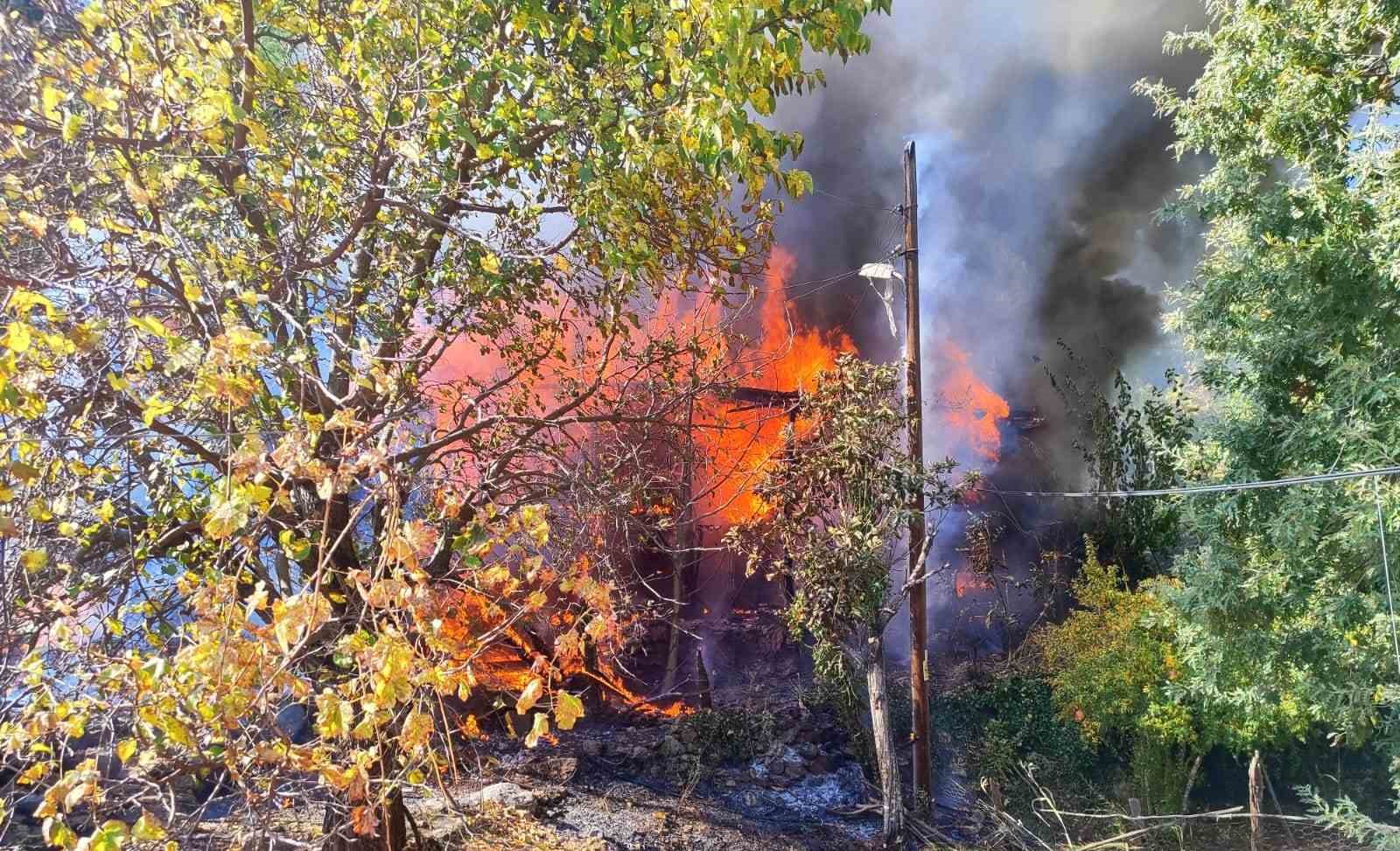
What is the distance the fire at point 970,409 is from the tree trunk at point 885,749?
1378cm

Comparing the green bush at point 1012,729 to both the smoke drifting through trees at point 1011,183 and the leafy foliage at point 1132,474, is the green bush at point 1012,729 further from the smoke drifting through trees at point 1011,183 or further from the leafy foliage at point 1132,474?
the smoke drifting through trees at point 1011,183

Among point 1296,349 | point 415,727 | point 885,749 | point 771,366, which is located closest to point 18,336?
point 415,727

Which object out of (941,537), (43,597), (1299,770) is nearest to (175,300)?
(43,597)

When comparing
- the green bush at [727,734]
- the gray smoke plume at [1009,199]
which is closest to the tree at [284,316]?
the green bush at [727,734]

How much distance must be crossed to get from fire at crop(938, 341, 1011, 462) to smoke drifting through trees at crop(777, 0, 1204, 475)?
0.40m

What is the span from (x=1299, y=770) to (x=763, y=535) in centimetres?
1040

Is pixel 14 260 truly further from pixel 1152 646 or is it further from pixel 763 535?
pixel 1152 646

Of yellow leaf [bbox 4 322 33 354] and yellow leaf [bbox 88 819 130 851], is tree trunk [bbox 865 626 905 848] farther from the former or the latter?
yellow leaf [bbox 4 322 33 354]

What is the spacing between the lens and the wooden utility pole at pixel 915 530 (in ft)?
31.4

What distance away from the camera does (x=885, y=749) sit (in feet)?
31.5

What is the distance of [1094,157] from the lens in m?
21.3

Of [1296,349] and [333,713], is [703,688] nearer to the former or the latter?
[1296,349]

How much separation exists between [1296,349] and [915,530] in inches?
193

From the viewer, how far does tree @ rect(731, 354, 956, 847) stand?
9.27 meters
